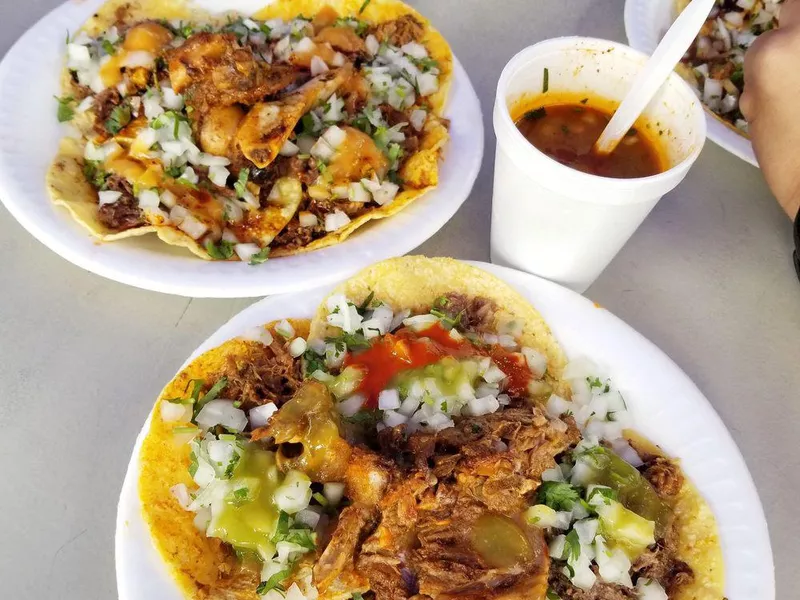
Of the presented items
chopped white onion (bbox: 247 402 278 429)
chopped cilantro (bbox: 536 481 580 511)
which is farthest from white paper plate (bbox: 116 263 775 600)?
chopped cilantro (bbox: 536 481 580 511)

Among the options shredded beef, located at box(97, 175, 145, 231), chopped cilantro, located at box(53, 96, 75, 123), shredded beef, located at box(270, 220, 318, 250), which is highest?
chopped cilantro, located at box(53, 96, 75, 123)

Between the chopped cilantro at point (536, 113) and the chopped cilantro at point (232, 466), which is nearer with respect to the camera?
the chopped cilantro at point (232, 466)

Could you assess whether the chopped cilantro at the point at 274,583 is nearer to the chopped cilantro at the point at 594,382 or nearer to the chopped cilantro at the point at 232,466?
the chopped cilantro at the point at 232,466

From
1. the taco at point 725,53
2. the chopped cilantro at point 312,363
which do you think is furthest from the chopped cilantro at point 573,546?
the taco at point 725,53

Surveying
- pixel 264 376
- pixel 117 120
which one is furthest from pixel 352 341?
pixel 117 120

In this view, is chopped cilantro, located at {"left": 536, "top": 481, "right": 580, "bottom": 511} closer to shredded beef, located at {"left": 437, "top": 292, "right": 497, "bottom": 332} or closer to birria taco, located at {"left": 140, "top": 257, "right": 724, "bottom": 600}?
birria taco, located at {"left": 140, "top": 257, "right": 724, "bottom": 600}

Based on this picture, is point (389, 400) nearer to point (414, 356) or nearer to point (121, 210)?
point (414, 356)

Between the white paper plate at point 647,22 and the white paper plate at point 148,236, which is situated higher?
the white paper plate at point 647,22
